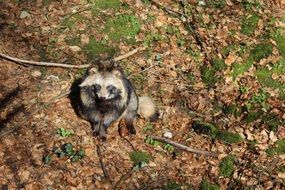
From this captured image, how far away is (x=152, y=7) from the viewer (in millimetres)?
11586

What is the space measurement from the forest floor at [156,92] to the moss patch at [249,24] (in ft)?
0.08

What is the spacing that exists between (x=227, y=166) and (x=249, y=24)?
4.30 meters

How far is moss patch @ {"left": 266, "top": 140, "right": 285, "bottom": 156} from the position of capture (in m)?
8.82

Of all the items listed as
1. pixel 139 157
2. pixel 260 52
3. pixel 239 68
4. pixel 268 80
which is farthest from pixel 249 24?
pixel 139 157

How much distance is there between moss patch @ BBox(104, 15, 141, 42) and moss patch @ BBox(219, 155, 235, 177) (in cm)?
374

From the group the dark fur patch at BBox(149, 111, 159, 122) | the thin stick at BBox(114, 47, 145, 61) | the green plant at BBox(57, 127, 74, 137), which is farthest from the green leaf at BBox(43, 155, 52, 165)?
the thin stick at BBox(114, 47, 145, 61)

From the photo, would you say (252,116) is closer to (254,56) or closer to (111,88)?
(254,56)

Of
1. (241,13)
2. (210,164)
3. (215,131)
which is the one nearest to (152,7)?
(241,13)

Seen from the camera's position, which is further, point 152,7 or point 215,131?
point 152,7

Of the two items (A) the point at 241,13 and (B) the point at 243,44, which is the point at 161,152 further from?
(A) the point at 241,13

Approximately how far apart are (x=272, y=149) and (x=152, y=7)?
187 inches

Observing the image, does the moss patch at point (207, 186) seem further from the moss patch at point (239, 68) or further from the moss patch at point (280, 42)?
the moss patch at point (280, 42)

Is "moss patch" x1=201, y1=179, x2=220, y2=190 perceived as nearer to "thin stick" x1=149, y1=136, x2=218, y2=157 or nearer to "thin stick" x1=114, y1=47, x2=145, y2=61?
"thin stick" x1=149, y1=136, x2=218, y2=157

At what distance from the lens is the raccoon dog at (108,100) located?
26.7 feet
